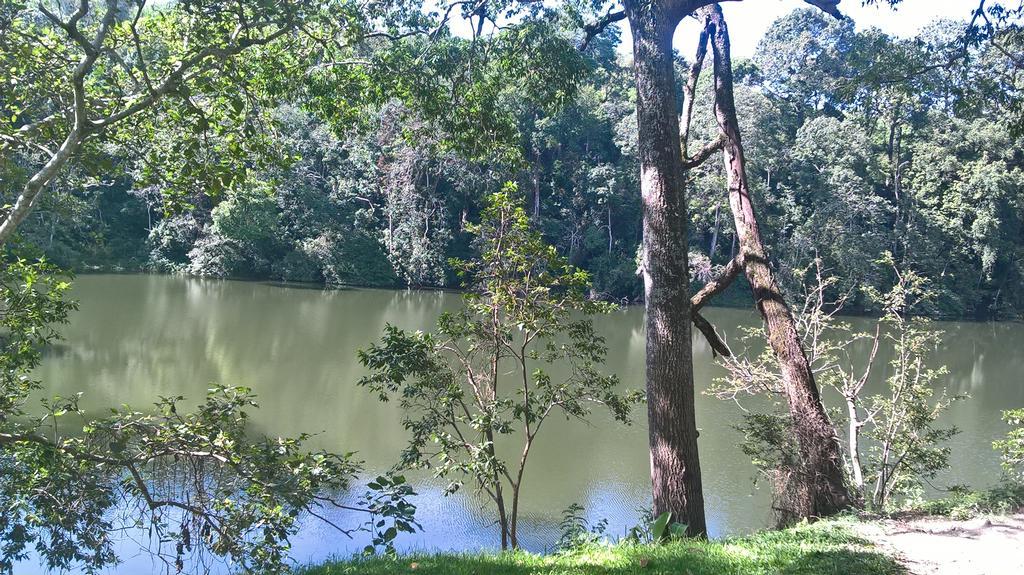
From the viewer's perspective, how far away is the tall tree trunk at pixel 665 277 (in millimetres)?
4578

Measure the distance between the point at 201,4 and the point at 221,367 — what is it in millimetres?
11220

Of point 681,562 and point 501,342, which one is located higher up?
point 501,342

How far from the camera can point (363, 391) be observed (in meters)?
12.2

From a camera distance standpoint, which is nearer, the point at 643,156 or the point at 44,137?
the point at 44,137

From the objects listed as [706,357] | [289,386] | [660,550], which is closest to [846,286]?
[706,357]

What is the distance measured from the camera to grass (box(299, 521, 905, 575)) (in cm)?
332

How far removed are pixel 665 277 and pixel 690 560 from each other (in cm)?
181

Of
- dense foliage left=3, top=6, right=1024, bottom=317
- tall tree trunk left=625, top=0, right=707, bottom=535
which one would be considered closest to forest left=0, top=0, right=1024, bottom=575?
tall tree trunk left=625, top=0, right=707, bottom=535

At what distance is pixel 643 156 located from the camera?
478 centimetres

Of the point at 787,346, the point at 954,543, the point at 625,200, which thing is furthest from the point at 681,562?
the point at 625,200

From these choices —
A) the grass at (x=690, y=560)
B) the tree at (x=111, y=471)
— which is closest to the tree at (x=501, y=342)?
the tree at (x=111, y=471)

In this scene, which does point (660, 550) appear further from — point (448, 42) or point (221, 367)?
point (221, 367)

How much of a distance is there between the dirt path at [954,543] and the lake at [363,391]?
341cm

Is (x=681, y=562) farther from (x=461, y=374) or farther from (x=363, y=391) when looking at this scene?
(x=363, y=391)
